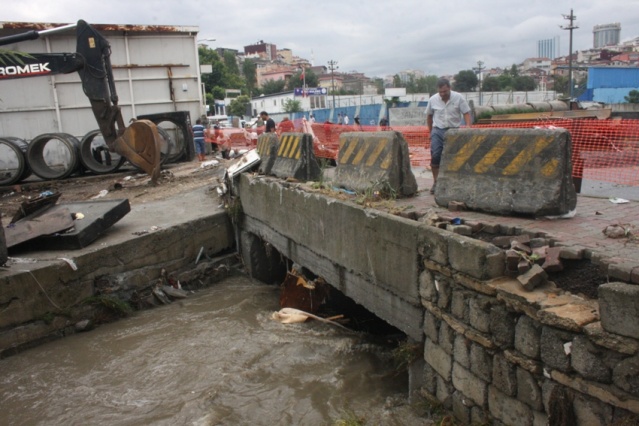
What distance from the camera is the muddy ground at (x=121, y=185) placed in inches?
420

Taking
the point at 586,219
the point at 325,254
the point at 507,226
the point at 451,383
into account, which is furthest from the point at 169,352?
the point at 586,219

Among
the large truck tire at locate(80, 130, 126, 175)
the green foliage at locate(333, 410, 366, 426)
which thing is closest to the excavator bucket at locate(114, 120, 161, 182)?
the large truck tire at locate(80, 130, 126, 175)

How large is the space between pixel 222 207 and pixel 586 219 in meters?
6.37

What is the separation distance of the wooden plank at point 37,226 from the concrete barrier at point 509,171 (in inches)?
202

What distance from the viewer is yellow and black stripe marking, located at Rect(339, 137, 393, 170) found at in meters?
5.48

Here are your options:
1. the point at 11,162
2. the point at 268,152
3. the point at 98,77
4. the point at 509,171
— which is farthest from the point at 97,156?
the point at 509,171

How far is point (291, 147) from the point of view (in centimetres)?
759

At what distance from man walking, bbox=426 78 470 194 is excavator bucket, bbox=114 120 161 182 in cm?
695

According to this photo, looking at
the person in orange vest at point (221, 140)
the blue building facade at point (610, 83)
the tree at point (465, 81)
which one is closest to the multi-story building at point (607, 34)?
the tree at point (465, 81)

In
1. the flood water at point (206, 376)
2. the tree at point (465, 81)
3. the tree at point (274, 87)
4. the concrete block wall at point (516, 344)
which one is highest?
the tree at point (274, 87)

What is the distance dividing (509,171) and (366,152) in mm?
1987

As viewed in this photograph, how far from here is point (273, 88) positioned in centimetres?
9438

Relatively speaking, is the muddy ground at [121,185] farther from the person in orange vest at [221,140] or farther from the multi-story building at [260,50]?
the multi-story building at [260,50]

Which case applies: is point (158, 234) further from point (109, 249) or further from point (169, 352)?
point (169, 352)
